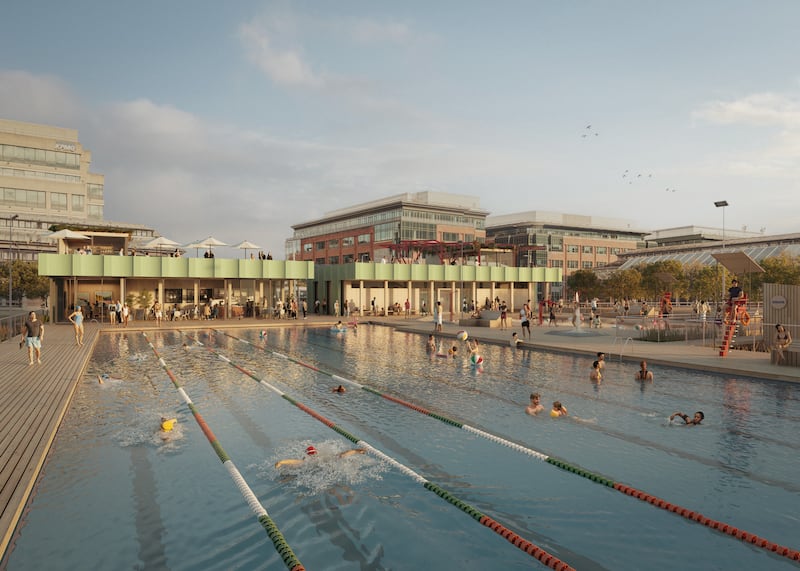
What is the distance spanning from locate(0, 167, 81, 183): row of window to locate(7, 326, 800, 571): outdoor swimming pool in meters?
98.0

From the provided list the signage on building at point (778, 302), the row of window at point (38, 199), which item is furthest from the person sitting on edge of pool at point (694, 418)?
the row of window at point (38, 199)

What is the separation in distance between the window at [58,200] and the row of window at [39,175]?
2.92m

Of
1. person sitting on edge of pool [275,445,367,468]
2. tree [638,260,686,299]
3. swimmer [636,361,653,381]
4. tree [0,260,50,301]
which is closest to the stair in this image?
swimmer [636,361,653,381]

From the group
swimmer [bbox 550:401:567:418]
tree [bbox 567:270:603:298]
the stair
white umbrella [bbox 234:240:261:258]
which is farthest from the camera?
tree [bbox 567:270:603:298]

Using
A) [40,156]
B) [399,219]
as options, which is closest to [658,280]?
[399,219]

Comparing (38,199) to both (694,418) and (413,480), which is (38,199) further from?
(694,418)

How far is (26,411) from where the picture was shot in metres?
10.9

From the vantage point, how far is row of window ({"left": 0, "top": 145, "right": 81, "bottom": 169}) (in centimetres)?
9146

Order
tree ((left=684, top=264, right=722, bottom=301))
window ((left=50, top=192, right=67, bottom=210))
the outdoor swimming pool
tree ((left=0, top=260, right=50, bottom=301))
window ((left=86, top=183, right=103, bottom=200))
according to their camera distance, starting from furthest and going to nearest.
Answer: window ((left=86, top=183, right=103, bottom=200)) → window ((left=50, top=192, right=67, bottom=210)) → tree ((left=0, top=260, right=50, bottom=301)) → tree ((left=684, top=264, right=722, bottom=301)) → the outdoor swimming pool

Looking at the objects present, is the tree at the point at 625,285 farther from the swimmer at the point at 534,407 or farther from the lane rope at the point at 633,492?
the lane rope at the point at 633,492

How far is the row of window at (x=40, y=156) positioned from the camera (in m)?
91.5

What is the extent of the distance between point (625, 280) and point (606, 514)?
208ft

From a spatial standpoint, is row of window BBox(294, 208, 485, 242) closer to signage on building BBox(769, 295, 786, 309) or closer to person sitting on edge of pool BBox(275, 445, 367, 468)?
signage on building BBox(769, 295, 786, 309)

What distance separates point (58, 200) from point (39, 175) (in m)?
5.16
